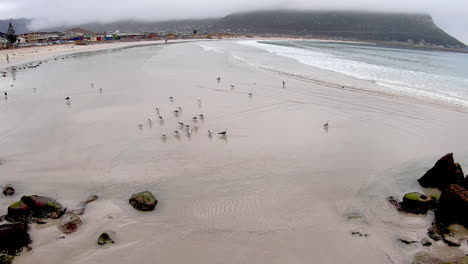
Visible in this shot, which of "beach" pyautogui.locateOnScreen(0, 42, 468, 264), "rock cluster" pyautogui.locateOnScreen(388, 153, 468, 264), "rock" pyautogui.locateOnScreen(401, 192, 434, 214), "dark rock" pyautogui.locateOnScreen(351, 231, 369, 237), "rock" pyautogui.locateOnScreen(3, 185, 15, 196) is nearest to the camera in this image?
"beach" pyautogui.locateOnScreen(0, 42, 468, 264)

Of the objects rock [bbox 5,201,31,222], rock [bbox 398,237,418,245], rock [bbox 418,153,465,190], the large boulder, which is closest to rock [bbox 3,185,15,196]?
the large boulder

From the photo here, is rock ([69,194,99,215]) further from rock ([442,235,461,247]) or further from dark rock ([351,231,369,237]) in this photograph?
rock ([442,235,461,247])

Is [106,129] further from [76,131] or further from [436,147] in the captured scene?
[436,147]

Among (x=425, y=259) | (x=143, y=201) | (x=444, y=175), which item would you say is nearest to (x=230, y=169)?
(x=143, y=201)

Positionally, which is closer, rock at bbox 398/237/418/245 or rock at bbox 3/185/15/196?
rock at bbox 398/237/418/245

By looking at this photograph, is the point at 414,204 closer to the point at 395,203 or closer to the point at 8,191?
the point at 395,203
